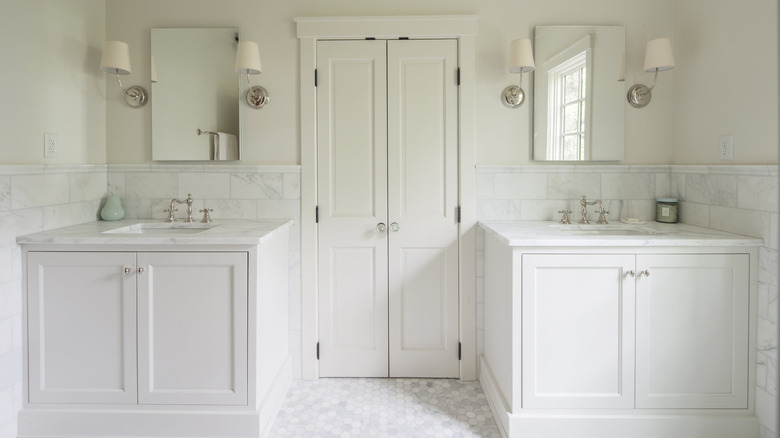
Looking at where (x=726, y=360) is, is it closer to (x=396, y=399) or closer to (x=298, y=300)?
(x=396, y=399)

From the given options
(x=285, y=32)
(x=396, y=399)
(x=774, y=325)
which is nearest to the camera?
(x=774, y=325)

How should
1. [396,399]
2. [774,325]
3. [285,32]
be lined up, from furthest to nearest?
[285,32], [396,399], [774,325]

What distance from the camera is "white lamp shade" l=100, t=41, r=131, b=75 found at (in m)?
2.63

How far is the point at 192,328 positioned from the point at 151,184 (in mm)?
1075

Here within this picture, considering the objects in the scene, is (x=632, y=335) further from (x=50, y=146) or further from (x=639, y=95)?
(x=50, y=146)

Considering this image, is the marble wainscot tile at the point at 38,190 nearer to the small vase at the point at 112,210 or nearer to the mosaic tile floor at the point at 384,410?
the small vase at the point at 112,210

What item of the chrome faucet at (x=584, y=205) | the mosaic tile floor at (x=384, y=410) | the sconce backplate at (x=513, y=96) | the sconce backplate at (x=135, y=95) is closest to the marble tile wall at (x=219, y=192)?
the sconce backplate at (x=135, y=95)

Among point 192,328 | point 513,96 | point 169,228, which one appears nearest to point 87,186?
point 169,228

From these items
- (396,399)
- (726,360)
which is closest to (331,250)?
(396,399)

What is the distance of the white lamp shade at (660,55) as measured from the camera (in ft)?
8.59

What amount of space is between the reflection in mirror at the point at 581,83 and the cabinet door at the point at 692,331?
89 centimetres

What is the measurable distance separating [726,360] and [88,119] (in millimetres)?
3304

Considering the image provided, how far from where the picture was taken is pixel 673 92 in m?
2.83

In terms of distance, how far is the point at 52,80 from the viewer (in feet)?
7.95
